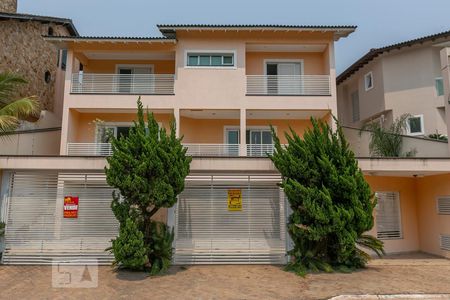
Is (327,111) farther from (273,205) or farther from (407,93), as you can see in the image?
(273,205)

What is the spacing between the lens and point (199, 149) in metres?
17.5

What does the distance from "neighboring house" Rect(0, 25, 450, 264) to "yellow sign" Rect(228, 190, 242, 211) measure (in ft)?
0.23

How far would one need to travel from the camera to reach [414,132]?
61.8ft

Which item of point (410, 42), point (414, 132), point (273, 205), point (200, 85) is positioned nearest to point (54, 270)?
point (273, 205)

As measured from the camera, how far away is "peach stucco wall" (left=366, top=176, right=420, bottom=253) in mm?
13766

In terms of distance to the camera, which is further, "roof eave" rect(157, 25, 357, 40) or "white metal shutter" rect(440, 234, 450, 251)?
"roof eave" rect(157, 25, 357, 40)

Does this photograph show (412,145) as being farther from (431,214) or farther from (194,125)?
(194,125)

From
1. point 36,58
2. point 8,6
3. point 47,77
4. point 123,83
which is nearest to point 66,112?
point 123,83

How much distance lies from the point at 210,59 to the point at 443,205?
471 inches

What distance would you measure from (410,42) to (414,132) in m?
4.92

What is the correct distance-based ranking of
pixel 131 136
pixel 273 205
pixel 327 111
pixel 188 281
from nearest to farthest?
pixel 188 281 < pixel 131 136 < pixel 273 205 < pixel 327 111

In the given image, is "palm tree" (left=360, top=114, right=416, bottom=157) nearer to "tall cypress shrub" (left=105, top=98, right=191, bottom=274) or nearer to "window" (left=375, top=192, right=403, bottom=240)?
"window" (left=375, top=192, right=403, bottom=240)

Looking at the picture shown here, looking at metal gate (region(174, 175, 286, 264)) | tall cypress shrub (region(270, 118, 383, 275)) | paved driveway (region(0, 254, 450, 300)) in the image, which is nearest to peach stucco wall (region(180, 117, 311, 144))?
metal gate (region(174, 175, 286, 264))

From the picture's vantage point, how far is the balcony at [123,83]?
1756cm
